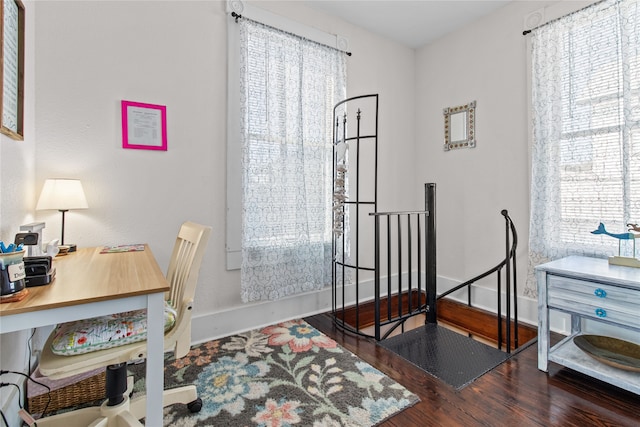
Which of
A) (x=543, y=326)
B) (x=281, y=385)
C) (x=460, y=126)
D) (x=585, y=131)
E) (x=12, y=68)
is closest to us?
(x=12, y=68)

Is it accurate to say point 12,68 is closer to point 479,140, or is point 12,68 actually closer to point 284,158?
point 284,158

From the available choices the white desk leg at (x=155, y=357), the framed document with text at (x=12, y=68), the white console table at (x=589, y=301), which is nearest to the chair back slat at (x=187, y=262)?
the white desk leg at (x=155, y=357)

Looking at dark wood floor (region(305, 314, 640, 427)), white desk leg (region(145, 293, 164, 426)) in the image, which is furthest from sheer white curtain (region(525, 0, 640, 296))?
white desk leg (region(145, 293, 164, 426))

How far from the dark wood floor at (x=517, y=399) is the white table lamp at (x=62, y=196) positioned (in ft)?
6.31

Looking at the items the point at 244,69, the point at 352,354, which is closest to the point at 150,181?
the point at 244,69

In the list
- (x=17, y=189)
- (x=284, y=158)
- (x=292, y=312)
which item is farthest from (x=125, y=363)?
(x=284, y=158)

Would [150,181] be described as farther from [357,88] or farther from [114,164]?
[357,88]

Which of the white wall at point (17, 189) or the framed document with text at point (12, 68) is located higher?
the framed document with text at point (12, 68)

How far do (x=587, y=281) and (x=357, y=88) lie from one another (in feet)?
7.71

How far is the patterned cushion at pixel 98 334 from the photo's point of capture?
108cm

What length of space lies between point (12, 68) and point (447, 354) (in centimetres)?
280

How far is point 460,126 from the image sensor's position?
10.1 feet

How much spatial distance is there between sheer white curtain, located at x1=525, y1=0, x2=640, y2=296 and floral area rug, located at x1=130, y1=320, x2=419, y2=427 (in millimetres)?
1656

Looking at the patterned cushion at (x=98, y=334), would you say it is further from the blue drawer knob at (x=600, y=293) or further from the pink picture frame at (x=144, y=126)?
the blue drawer knob at (x=600, y=293)
